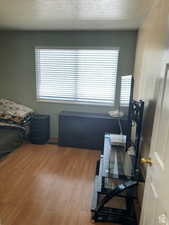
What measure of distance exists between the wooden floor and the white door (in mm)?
981

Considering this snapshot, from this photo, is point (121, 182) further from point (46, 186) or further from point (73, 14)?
point (73, 14)

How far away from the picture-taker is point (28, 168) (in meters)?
2.72

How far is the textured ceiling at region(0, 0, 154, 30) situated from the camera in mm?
2111

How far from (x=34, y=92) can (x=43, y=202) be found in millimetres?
2646

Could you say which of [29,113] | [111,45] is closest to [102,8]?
[111,45]

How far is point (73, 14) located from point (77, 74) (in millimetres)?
1414

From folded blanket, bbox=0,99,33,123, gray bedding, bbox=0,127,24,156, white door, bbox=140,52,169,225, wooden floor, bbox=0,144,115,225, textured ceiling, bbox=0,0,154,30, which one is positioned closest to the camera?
white door, bbox=140,52,169,225

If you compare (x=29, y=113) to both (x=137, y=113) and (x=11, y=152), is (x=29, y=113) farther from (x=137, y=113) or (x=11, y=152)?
(x=137, y=113)

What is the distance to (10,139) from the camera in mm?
3160

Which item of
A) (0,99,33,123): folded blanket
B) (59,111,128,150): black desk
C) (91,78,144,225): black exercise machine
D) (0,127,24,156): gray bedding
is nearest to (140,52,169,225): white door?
(91,78,144,225): black exercise machine

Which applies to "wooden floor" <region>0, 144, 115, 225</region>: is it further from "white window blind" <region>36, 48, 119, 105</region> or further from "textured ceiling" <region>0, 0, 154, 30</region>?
"textured ceiling" <region>0, 0, 154, 30</region>

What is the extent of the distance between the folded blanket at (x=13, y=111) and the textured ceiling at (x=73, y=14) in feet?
5.47

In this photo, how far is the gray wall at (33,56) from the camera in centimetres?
348

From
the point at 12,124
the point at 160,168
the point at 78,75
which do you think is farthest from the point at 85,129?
the point at 160,168
